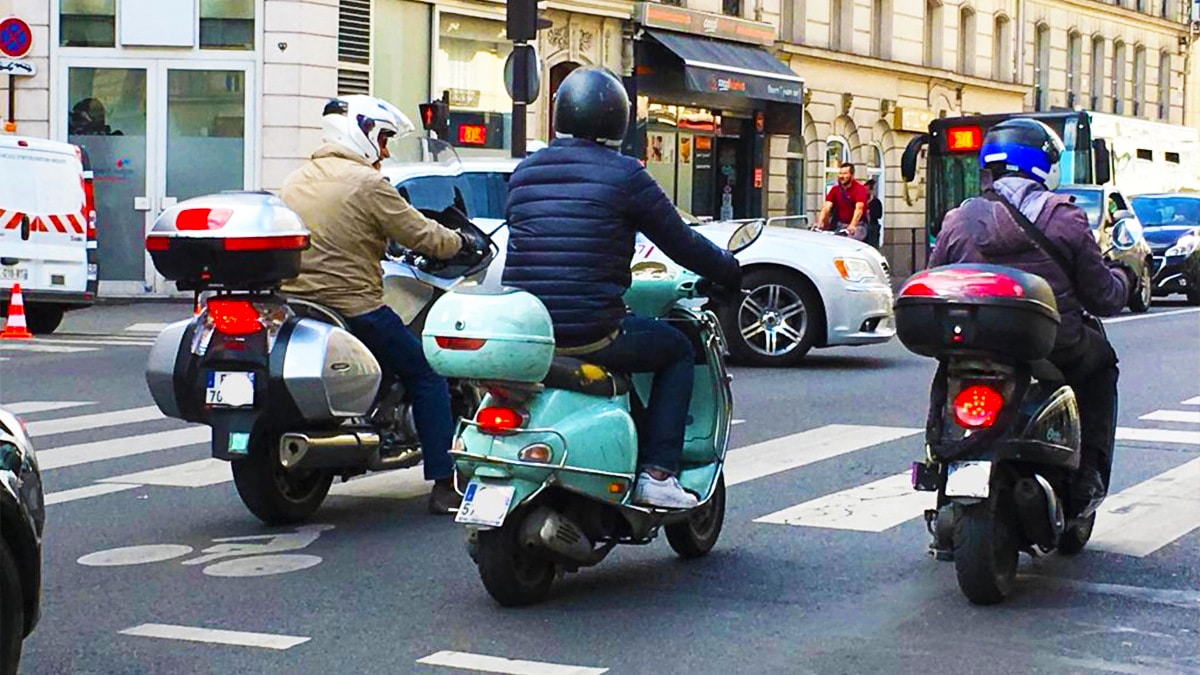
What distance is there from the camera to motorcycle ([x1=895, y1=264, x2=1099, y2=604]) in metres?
6.45

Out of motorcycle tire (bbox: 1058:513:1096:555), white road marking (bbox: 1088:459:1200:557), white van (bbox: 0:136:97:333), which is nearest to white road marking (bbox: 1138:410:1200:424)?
white road marking (bbox: 1088:459:1200:557)

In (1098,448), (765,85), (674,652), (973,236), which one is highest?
(765,85)

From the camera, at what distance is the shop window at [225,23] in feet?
85.9

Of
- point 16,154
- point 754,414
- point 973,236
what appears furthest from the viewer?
point 16,154

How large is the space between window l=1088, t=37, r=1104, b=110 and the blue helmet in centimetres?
4897

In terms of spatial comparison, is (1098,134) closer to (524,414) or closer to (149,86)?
(149,86)

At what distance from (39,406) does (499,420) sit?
6915 millimetres

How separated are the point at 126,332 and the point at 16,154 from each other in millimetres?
2161

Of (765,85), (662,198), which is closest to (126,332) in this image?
(662,198)

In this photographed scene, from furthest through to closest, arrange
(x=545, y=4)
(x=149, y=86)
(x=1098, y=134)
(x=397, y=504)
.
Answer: (x=1098, y=134), (x=545, y=4), (x=149, y=86), (x=397, y=504)

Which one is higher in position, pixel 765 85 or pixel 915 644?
pixel 765 85

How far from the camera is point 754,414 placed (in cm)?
1240

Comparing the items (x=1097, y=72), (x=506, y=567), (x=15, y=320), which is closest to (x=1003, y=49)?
(x=1097, y=72)

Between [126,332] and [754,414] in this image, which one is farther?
[126,332]
